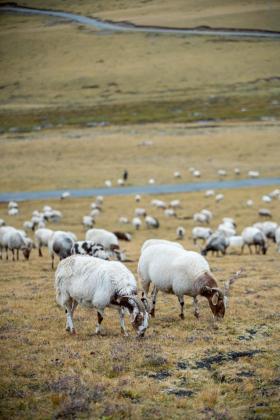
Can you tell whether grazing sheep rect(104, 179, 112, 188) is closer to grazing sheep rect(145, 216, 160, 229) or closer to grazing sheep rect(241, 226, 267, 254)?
grazing sheep rect(145, 216, 160, 229)

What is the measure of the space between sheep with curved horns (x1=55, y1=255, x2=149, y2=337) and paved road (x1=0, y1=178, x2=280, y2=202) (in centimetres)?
3649

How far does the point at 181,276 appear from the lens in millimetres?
15609

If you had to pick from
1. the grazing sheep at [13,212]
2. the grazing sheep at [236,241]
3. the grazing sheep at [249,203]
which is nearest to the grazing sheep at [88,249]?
the grazing sheep at [236,241]

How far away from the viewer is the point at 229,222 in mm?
37656

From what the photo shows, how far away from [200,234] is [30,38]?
15598cm

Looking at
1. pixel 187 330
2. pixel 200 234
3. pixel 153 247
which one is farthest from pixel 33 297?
pixel 200 234

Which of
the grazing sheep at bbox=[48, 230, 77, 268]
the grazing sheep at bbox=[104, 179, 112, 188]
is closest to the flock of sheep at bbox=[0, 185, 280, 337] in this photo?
the grazing sheep at bbox=[48, 230, 77, 268]

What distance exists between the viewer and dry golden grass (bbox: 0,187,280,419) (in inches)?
396

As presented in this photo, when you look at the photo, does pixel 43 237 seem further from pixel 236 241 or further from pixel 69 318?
pixel 69 318

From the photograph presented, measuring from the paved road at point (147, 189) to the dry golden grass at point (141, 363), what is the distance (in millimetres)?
32173

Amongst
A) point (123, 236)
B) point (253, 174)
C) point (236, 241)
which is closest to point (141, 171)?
point (253, 174)

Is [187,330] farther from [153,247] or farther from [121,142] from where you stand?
[121,142]

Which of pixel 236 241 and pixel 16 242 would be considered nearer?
pixel 16 242

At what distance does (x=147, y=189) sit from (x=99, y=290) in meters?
40.3
